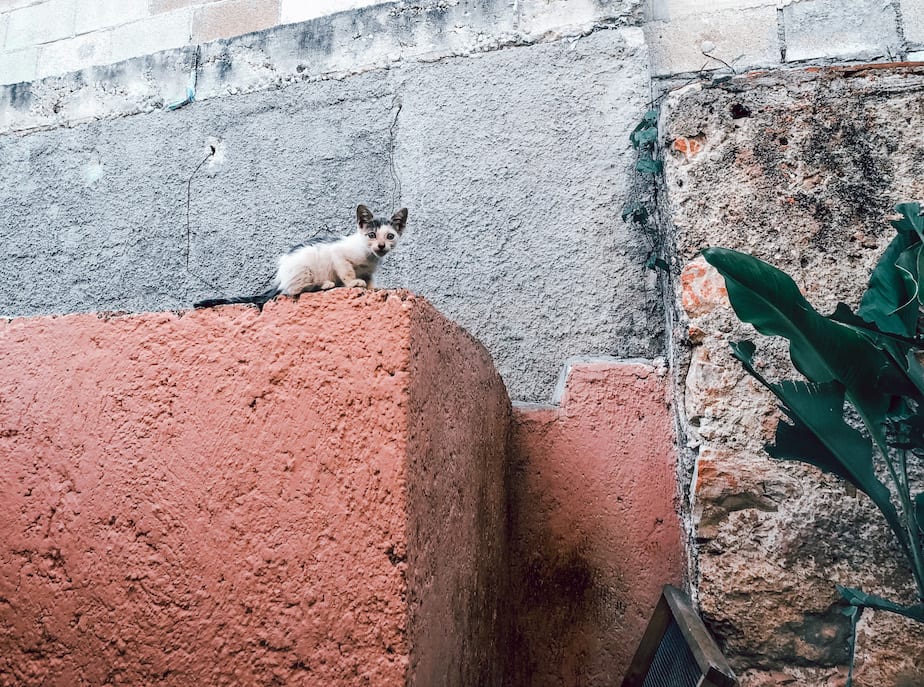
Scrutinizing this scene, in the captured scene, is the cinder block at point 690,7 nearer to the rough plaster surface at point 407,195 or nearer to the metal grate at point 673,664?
the rough plaster surface at point 407,195

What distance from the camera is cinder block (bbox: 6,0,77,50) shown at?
9.18 feet

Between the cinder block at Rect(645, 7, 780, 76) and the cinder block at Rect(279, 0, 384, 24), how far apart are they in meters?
1.04

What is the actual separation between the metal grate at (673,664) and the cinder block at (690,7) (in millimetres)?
1889

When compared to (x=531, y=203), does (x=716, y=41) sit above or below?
above

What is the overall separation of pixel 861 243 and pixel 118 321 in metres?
1.58

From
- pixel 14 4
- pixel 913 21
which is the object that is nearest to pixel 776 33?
pixel 913 21

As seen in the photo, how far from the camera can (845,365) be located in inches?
42.7

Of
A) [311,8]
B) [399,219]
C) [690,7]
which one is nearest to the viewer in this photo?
[399,219]

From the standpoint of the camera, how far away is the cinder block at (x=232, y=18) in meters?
2.53

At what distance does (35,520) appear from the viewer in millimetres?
1114

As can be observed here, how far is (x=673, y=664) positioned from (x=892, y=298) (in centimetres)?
81

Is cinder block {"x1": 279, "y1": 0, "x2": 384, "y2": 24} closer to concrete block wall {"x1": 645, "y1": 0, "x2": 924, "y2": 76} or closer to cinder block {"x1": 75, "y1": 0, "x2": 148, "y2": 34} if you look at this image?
cinder block {"x1": 75, "y1": 0, "x2": 148, "y2": 34}

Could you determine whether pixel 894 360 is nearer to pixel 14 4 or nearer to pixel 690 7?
pixel 690 7

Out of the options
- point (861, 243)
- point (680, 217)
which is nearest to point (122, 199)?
point (680, 217)
